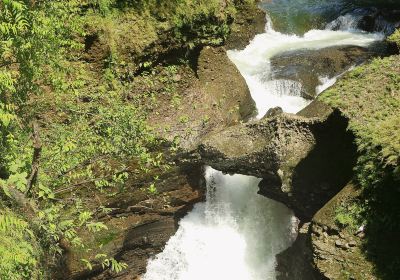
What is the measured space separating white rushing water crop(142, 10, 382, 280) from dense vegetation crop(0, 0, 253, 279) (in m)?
2.87

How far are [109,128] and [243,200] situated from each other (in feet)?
18.0

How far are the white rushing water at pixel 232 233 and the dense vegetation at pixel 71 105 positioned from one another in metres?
2.87

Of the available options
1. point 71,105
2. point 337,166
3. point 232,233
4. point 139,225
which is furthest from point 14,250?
point 232,233

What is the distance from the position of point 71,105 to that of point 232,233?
20.4 ft

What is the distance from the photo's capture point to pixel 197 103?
11422mm

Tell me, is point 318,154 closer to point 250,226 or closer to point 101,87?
point 250,226

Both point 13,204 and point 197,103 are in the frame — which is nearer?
point 13,204

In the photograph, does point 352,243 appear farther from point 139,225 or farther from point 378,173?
point 139,225

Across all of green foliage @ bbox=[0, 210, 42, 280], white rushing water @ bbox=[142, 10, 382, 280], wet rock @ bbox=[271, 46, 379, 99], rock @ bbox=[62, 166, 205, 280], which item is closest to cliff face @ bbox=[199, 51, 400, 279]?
white rushing water @ bbox=[142, 10, 382, 280]

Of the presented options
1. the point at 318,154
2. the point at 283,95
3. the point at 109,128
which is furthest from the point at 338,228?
the point at 283,95

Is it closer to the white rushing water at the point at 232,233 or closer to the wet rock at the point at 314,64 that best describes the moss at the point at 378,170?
the white rushing water at the point at 232,233

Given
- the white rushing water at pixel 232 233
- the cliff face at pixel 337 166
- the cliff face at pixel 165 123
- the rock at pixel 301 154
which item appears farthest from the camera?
the white rushing water at pixel 232 233

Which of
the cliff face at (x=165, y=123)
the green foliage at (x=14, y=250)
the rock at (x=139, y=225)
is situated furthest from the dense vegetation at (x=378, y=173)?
the green foliage at (x=14, y=250)

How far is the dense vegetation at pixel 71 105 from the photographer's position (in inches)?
217
